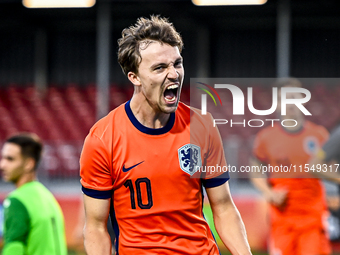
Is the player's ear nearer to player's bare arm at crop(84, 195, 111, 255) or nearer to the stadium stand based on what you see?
player's bare arm at crop(84, 195, 111, 255)

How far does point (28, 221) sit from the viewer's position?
3412mm

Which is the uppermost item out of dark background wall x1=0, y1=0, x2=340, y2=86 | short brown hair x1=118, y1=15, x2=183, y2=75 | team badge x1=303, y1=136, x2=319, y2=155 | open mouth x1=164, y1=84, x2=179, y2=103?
dark background wall x1=0, y1=0, x2=340, y2=86

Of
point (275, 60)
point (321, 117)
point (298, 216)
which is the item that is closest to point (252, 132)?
point (321, 117)

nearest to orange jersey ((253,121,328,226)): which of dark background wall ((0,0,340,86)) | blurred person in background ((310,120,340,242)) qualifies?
blurred person in background ((310,120,340,242))

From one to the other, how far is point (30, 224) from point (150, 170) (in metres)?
1.36

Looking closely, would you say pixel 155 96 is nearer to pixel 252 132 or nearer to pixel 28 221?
pixel 28 221

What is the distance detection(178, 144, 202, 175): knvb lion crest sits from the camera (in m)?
2.54

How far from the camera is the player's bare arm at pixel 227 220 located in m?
2.65

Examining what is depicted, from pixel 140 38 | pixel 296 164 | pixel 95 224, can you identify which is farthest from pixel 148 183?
pixel 296 164

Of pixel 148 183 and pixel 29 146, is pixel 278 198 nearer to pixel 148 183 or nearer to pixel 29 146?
pixel 29 146

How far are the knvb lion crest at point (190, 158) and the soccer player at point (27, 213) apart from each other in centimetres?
145

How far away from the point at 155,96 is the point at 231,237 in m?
A: 0.89

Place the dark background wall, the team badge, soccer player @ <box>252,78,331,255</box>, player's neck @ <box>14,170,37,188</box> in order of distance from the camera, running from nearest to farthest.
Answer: player's neck @ <box>14,170,37,188</box> → soccer player @ <box>252,78,331,255</box> → the team badge → the dark background wall

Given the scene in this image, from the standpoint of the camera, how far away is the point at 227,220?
2.67m
